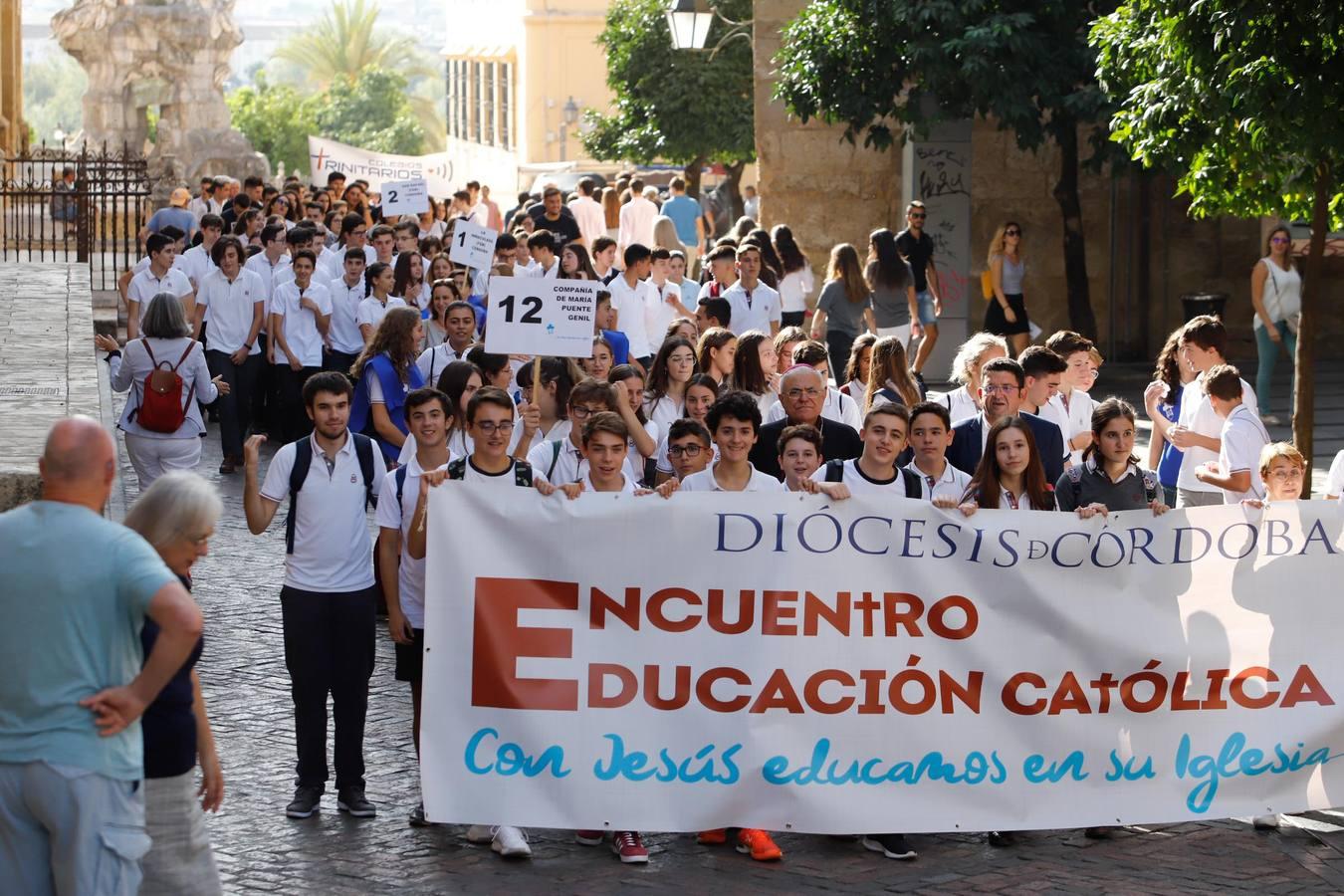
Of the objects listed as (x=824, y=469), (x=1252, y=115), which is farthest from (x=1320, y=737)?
(x=1252, y=115)

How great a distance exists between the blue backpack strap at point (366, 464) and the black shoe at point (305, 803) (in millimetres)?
1060

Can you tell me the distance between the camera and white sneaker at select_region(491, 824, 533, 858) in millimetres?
7328

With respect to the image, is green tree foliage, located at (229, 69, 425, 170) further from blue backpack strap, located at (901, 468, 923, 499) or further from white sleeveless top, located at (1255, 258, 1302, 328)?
blue backpack strap, located at (901, 468, 923, 499)

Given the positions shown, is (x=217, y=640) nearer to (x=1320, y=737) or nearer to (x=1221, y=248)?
(x=1320, y=737)

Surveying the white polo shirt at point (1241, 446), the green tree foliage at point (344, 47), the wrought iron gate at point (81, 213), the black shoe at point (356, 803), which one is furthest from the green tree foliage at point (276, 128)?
the black shoe at point (356, 803)

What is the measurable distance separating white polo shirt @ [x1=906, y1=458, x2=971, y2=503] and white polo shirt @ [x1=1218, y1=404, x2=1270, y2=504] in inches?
62.3

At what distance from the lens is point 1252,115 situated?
11438 mm

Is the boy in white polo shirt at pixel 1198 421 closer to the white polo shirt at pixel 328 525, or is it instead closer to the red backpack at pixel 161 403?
the white polo shirt at pixel 328 525

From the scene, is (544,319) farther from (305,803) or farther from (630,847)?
(630,847)

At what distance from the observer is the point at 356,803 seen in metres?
7.79

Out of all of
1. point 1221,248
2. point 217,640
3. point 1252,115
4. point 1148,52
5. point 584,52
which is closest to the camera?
point 217,640

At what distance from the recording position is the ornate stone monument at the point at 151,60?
141 feet

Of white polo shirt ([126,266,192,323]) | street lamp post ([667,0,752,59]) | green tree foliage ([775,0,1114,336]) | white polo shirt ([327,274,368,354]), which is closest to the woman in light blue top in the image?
green tree foliage ([775,0,1114,336])

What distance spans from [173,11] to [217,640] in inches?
1364
